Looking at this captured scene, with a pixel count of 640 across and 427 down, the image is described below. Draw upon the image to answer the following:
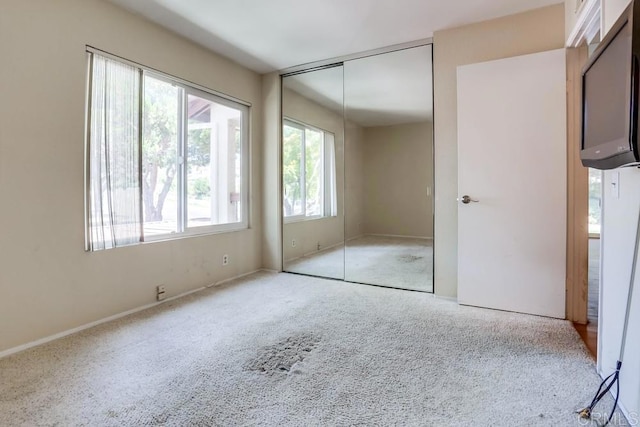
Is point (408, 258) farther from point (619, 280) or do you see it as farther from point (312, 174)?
point (619, 280)

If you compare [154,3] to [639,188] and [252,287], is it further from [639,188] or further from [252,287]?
[639,188]

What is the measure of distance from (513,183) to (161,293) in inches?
126

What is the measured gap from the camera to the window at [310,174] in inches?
172

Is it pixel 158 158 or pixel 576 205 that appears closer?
pixel 576 205

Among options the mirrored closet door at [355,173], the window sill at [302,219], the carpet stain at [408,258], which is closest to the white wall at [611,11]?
the mirrored closet door at [355,173]

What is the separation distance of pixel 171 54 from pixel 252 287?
7.86 feet

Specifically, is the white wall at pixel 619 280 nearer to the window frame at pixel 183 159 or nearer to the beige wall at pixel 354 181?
the beige wall at pixel 354 181

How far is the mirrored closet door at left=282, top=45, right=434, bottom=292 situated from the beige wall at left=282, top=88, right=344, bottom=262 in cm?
1

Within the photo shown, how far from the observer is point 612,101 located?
1312 millimetres

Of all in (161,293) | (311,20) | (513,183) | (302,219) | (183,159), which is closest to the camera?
(513,183)

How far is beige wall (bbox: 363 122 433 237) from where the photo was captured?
394cm

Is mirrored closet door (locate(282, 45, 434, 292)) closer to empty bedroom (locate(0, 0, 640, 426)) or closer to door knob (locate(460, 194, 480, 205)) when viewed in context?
empty bedroom (locate(0, 0, 640, 426))

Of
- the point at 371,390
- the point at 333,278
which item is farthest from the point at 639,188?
the point at 333,278

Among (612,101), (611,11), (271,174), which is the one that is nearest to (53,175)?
(271,174)
